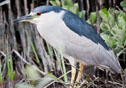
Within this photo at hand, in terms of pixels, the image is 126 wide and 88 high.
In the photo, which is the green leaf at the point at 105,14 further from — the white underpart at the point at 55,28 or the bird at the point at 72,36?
the white underpart at the point at 55,28

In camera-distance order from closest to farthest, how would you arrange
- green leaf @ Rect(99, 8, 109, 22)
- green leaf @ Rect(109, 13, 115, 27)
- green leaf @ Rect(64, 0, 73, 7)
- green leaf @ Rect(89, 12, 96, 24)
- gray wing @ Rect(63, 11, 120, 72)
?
gray wing @ Rect(63, 11, 120, 72) → green leaf @ Rect(99, 8, 109, 22) → green leaf @ Rect(109, 13, 115, 27) → green leaf @ Rect(89, 12, 96, 24) → green leaf @ Rect(64, 0, 73, 7)

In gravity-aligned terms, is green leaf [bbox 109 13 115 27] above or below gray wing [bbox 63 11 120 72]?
above

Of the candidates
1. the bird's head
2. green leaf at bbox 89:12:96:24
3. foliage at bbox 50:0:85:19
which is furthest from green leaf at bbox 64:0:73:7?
the bird's head

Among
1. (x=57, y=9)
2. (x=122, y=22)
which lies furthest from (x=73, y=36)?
(x=122, y=22)

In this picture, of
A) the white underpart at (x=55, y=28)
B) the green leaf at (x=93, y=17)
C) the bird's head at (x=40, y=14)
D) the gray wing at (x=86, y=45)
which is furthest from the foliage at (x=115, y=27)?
the bird's head at (x=40, y=14)

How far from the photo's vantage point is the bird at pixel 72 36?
3.08 metres

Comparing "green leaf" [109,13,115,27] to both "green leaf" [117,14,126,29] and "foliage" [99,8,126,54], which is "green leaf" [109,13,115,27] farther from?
"green leaf" [117,14,126,29]

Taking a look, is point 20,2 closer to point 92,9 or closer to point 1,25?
point 1,25

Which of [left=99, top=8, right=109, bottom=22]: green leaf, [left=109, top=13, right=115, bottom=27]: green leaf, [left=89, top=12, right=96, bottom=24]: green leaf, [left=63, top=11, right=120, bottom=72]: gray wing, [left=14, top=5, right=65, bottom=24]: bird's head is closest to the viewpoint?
[left=14, top=5, right=65, bottom=24]: bird's head

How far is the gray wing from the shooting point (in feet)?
10.2

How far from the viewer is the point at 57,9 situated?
3088mm

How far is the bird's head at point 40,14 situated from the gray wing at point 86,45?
4.9 inches

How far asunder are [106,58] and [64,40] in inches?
17.8

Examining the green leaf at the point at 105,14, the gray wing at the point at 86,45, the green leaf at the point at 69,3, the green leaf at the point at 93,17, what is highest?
the green leaf at the point at 69,3
